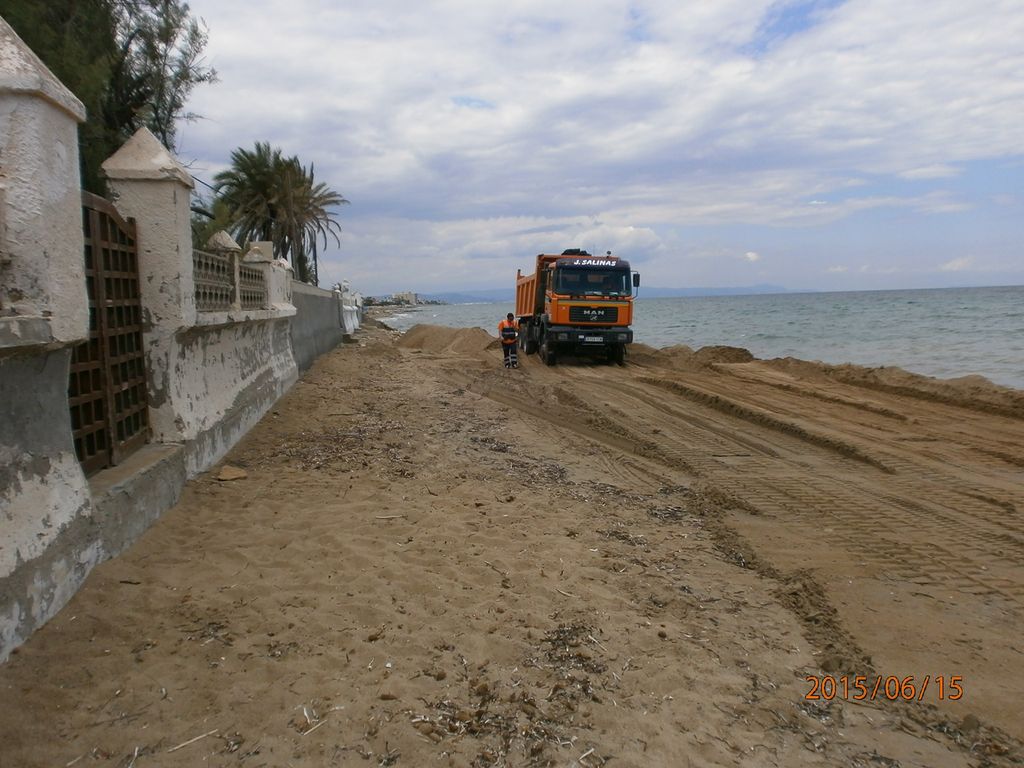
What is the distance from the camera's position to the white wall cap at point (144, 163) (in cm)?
515

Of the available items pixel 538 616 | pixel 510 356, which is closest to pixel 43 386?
pixel 538 616

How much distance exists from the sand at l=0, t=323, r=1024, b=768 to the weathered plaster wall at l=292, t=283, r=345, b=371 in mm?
5170

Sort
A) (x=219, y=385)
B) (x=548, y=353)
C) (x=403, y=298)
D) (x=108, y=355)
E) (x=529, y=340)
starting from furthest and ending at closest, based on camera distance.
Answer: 1. (x=403, y=298)
2. (x=529, y=340)
3. (x=548, y=353)
4. (x=219, y=385)
5. (x=108, y=355)

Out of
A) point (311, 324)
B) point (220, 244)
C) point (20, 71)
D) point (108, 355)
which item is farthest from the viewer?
point (311, 324)

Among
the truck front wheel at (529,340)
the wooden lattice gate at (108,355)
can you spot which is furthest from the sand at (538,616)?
the truck front wheel at (529,340)

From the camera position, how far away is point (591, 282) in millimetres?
18047

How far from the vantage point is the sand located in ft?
9.43

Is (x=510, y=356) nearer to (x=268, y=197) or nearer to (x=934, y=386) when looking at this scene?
(x=934, y=386)

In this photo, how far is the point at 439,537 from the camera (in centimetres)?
502

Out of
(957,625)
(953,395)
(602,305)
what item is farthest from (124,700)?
(602,305)

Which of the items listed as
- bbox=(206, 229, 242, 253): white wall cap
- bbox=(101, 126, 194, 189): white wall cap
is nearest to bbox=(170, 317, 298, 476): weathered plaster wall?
bbox=(206, 229, 242, 253): white wall cap

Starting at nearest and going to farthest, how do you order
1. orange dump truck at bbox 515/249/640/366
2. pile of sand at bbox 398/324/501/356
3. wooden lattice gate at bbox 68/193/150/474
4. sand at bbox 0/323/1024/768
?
sand at bbox 0/323/1024/768
wooden lattice gate at bbox 68/193/150/474
orange dump truck at bbox 515/249/640/366
pile of sand at bbox 398/324/501/356
